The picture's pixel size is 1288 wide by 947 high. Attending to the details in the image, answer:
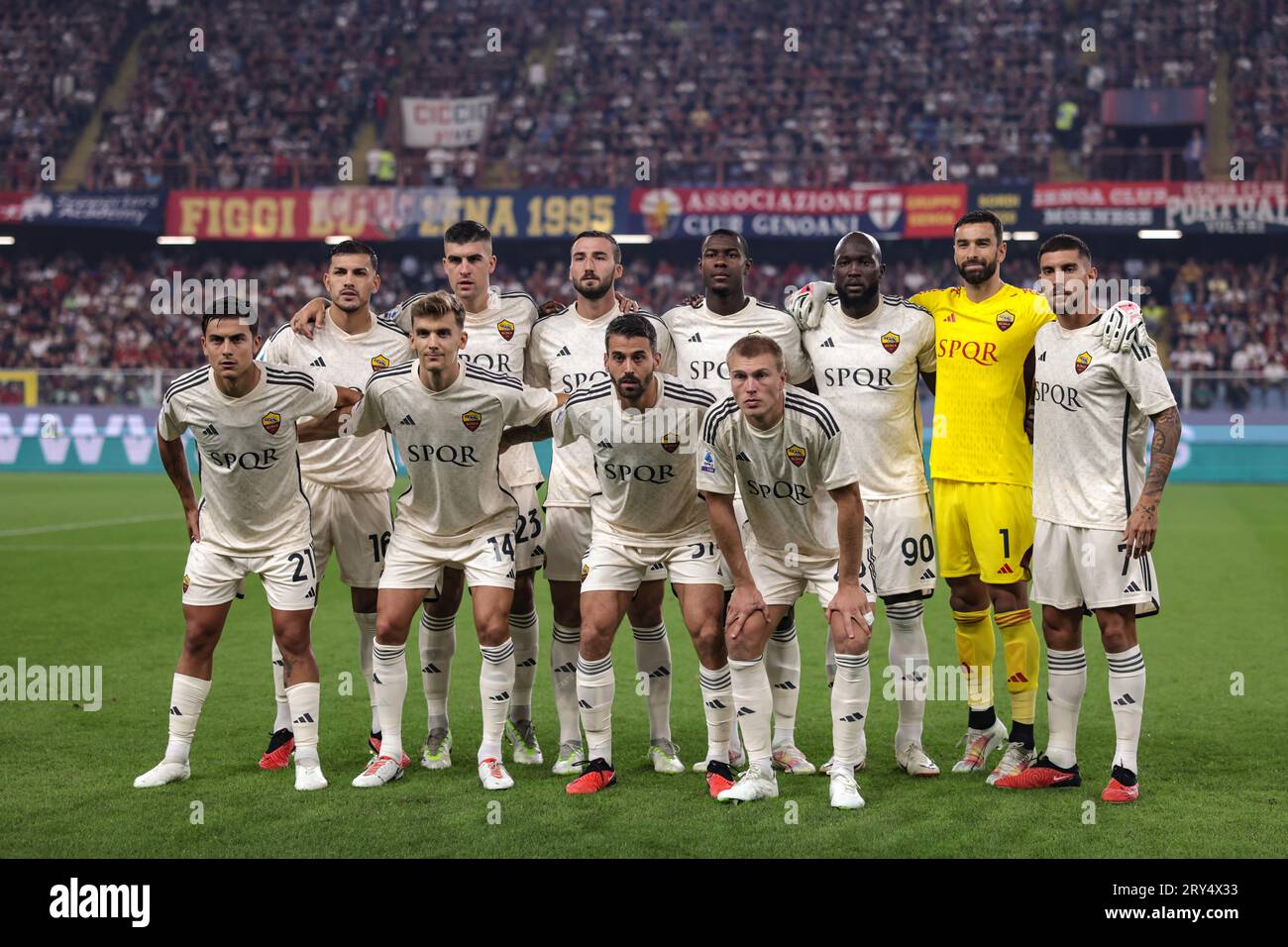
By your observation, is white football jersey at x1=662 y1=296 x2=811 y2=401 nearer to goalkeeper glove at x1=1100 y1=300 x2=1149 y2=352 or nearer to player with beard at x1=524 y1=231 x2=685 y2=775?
player with beard at x1=524 y1=231 x2=685 y2=775

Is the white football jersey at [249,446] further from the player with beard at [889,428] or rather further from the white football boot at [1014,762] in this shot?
the white football boot at [1014,762]

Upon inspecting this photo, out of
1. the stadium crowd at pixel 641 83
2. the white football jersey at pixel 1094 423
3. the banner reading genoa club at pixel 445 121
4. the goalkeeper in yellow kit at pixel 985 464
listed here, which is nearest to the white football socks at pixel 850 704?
the goalkeeper in yellow kit at pixel 985 464

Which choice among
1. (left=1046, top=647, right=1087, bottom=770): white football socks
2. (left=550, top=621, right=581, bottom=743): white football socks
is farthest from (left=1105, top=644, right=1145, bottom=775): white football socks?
(left=550, top=621, right=581, bottom=743): white football socks

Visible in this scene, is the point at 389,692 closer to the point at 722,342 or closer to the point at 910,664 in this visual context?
the point at 722,342

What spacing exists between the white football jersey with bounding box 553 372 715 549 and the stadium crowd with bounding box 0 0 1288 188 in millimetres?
23985

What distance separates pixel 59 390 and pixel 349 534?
19.6 meters

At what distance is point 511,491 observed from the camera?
661 centimetres

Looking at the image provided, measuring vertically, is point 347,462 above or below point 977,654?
above

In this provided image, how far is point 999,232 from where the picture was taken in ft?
20.9

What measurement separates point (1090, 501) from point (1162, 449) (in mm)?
361

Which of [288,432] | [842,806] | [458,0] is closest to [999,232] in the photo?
[842,806]

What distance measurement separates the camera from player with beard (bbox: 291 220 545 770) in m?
6.43

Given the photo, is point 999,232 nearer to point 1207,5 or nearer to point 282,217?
point 282,217

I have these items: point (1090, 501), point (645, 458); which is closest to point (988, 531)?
point (1090, 501)
